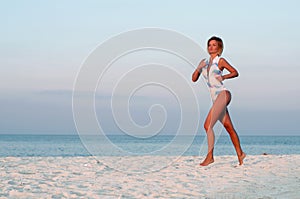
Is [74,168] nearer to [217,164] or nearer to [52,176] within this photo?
[52,176]

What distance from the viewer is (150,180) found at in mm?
6301

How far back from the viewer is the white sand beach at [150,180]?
17.9 feet

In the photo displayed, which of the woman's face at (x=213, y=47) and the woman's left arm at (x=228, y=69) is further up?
the woman's face at (x=213, y=47)

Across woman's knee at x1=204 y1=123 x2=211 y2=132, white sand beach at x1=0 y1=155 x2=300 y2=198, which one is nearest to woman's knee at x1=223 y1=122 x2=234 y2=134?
woman's knee at x1=204 y1=123 x2=211 y2=132

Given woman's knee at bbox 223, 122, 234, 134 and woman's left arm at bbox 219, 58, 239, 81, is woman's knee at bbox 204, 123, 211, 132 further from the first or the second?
woman's left arm at bbox 219, 58, 239, 81

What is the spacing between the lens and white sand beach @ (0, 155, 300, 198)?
17.9 feet

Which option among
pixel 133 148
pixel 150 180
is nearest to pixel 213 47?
pixel 150 180

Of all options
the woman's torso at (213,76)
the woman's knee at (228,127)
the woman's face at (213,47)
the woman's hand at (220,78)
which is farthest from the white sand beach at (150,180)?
the woman's face at (213,47)

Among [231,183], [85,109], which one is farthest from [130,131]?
[231,183]

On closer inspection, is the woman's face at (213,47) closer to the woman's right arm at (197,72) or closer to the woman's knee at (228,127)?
the woman's right arm at (197,72)

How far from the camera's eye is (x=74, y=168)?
7.46 m

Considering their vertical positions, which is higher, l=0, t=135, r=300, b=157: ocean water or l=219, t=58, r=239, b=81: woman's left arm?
l=219, t=58, r=239, b=81: woman's left arm

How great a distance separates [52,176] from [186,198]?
2.19 meters

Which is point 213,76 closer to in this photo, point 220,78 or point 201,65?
point 220,78
